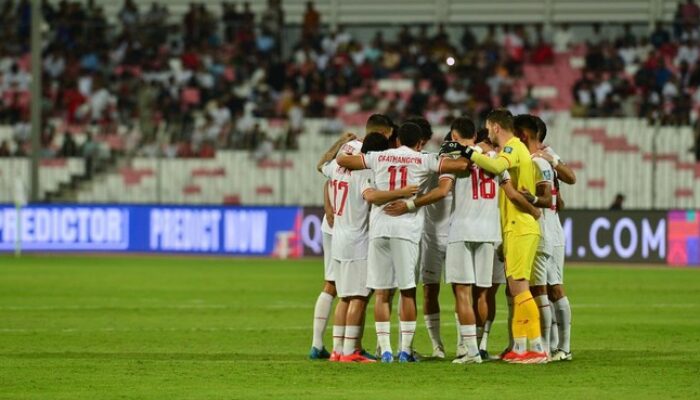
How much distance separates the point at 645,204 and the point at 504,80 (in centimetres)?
678

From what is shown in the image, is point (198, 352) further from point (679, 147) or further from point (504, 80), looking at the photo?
point (504, 80)

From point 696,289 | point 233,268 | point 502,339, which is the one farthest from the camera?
point 233,268

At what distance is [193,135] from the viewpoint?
37531 millimetres

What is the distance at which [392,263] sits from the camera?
14039 millimetres

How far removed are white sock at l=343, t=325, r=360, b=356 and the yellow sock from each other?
60.5 inches

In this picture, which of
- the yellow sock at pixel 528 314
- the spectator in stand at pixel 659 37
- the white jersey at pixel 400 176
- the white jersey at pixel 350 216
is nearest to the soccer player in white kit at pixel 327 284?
the white jersey at pixel 350 216

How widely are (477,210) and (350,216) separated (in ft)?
4.07

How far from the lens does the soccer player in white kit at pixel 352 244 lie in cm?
1418

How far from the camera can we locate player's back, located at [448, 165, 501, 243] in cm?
1394

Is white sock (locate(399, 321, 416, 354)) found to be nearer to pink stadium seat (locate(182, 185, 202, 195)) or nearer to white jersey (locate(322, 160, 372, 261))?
white jersey (locate(322, 160, 372, 261))

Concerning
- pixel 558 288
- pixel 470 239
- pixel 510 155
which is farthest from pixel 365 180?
pixel 558 288

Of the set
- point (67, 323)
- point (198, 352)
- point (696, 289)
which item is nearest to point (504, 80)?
point (696, 289)

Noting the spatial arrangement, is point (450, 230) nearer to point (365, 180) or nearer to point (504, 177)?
point (504, 177)

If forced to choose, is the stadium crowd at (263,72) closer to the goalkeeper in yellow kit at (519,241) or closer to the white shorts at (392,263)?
the goalkeeper in yellow kit at (519,241)
